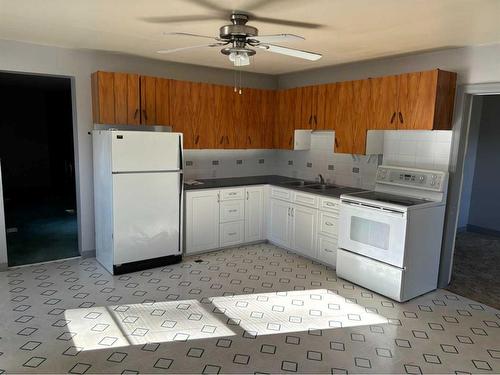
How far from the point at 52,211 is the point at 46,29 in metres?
4.42

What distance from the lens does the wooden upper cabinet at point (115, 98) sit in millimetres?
4016

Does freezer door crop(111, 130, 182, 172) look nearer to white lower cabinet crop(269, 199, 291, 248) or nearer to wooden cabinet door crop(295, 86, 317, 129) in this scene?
white lower cabinet crop(269, 199, 291, 248)

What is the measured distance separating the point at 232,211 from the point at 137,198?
4.36 ft

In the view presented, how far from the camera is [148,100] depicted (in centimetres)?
432

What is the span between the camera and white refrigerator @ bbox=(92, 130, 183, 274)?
377cm

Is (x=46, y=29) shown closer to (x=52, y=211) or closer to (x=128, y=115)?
(x=128, y=115)

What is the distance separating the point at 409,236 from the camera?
3.34 metres

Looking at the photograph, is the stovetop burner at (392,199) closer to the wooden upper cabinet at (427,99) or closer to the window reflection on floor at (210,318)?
the wooden upper cabinet at (427,99)

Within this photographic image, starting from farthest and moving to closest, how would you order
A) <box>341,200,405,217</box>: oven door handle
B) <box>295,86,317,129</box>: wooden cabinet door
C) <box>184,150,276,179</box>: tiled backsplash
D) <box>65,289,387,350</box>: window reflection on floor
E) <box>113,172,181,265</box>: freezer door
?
<box>184,150,276,179</box>: tiled backsplash
<box>295,86,317,129</box>: wooden cabinet door
<box>113,172,181,265</box>: freezer door
<box>341,200,405,217</box>: oven door handle
<box>65,289,387,350</box>: window reflection on floor

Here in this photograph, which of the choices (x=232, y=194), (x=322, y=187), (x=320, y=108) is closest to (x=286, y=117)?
(x=320, y=108)

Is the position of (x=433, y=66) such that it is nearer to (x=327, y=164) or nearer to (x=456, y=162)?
(x=456, y=162)

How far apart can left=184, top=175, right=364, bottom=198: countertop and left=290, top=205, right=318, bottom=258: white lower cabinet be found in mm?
262

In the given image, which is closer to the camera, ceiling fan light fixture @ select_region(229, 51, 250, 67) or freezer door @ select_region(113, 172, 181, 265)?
ceiling fan light fixture @ select_region(229, 51, 250, 67)

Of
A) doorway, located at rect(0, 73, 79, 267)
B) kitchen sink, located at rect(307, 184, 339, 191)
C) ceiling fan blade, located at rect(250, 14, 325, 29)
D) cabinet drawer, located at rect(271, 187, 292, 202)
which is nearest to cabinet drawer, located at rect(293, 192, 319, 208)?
cabinet drawer, located at rect(271, 187, 292, 202)
